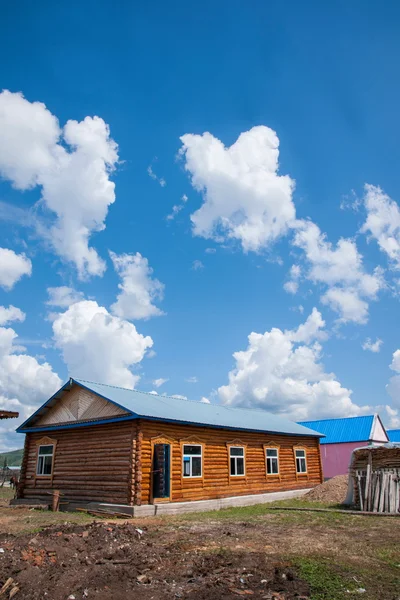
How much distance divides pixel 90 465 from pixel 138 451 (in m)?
3.22

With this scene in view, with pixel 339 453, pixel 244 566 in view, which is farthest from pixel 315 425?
pixel 244 566

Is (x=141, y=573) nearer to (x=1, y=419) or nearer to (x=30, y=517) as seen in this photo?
(x=30, y=517)

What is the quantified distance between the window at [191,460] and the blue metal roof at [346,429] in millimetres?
20554

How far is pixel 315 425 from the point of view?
140ft

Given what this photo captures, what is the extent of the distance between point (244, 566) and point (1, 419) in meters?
13.8

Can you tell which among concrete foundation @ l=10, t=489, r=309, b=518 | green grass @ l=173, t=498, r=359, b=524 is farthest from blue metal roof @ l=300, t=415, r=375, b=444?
green grass @ l=173, t=498, r=359, b=524

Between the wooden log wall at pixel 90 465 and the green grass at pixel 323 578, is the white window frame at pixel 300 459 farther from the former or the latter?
the green grass at pixel 323 578

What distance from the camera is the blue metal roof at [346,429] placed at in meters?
37.5

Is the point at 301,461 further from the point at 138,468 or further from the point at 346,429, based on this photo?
the point at 138,468

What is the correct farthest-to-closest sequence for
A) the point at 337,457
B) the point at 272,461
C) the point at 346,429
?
the point at 346,429
the point at 337,457
the point at 272,461

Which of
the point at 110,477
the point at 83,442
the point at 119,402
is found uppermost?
the point at 119,402

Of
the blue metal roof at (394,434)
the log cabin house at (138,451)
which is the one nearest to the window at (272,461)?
the log cabin house at (138,451)

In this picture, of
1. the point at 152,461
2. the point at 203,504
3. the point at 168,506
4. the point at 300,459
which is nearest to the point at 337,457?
the point at 300,459

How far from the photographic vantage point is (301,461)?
94.1 ft
